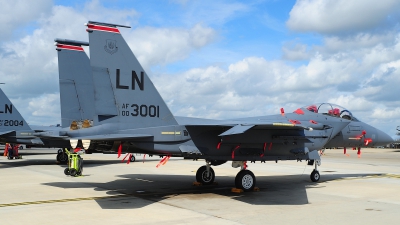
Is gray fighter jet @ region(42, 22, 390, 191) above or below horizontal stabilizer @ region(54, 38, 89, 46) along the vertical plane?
below

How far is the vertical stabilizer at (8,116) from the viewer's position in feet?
77.6

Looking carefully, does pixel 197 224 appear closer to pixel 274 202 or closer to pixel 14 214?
pixel 274 202

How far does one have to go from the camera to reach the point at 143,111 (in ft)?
35.2

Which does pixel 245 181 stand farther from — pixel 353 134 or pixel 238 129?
pixel 353 134

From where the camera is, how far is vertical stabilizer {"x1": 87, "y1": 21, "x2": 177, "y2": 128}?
1023 cm

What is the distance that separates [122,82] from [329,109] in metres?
7.84

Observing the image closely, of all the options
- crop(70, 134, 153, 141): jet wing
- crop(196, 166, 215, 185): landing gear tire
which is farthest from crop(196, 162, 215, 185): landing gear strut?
crop(70, 134, 153, 141): jet wing

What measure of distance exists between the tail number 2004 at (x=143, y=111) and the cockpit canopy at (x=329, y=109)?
603 centimetres

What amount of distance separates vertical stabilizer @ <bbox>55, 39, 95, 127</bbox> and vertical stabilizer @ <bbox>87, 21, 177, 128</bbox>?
803 centimetres

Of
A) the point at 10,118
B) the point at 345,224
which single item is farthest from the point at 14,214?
the point at 10,118

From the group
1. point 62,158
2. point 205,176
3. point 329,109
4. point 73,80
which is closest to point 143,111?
point 205,176

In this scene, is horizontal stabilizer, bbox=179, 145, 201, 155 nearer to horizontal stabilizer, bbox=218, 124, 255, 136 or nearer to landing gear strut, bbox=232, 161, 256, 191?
horizontal stabilizer, bbox=218, 124, 255, 136

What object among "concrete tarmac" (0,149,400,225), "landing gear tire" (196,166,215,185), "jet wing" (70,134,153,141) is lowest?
"concrete tarmac" (0,149,400,225)

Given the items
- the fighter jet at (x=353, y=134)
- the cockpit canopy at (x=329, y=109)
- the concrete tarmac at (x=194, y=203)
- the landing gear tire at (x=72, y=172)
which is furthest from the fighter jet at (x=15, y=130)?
the fighter jet at (x=353, y=134)
